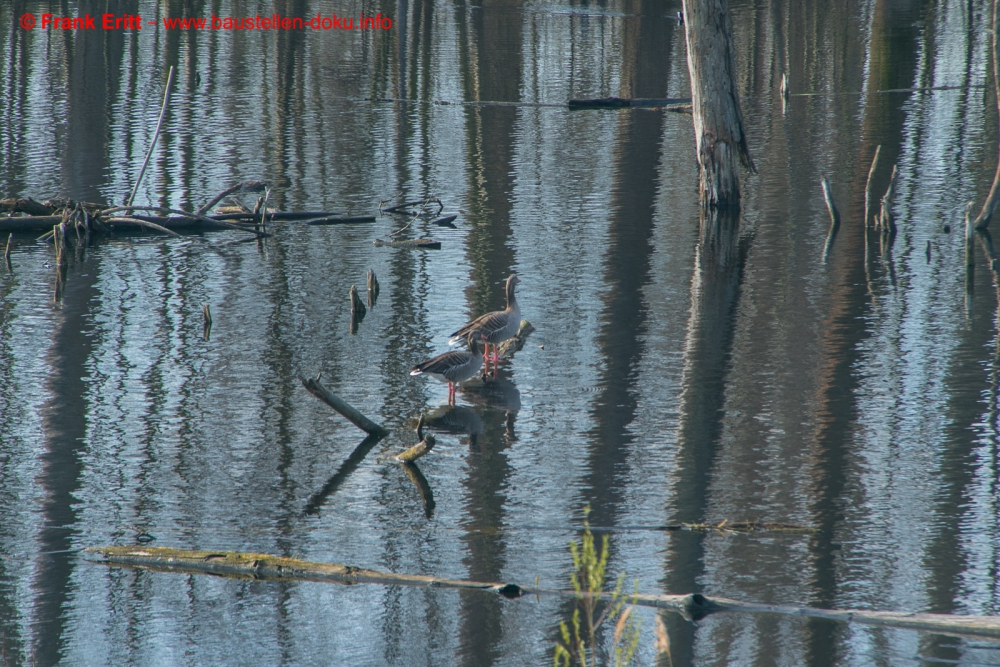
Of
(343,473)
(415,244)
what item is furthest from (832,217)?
(343,473)

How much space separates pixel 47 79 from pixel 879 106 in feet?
78.2

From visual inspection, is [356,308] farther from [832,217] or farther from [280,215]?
[832,217]

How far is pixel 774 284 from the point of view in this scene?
15.6 m

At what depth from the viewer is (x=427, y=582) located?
752cm

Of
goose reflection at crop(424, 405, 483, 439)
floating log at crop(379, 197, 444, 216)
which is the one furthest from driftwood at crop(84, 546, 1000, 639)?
floating log at crop(379, 197, 444, 216)

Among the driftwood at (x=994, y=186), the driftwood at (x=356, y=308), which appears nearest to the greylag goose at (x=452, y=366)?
the driftwood at (x=356, y=308)

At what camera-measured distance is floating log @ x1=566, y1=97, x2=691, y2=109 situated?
97.1ft

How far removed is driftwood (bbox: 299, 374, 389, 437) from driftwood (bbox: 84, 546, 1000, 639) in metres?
2.17

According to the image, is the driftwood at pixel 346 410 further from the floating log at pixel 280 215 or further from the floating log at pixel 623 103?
the floating log at pixel 623 103

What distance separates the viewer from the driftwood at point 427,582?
22.2ft

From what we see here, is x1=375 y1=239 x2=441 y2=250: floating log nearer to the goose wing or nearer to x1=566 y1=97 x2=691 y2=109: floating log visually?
the goose wing

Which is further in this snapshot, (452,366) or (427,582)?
(452,366)

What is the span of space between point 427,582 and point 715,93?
527 inches

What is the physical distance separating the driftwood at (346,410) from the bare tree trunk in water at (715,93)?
10503mm
